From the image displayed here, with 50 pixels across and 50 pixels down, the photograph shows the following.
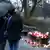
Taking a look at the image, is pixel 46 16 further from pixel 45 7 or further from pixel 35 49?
pixel 35 49

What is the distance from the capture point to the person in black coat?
5.22 ft

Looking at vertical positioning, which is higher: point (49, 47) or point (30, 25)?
point (30, 25)

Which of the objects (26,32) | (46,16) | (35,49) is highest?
(46,16)

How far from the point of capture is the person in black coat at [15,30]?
1.59 meters

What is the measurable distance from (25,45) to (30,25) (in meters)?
0.22

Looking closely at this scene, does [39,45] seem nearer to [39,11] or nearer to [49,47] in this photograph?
[49,47]

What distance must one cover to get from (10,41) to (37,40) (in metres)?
0.29

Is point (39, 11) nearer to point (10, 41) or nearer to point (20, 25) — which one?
point (20, 25)

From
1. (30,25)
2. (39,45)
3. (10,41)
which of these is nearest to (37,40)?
(39,45)

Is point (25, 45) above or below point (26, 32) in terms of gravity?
below

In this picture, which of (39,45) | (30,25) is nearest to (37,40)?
(39,45)

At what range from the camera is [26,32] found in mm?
1588

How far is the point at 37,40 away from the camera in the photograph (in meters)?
1.58

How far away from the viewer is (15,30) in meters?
1.61
